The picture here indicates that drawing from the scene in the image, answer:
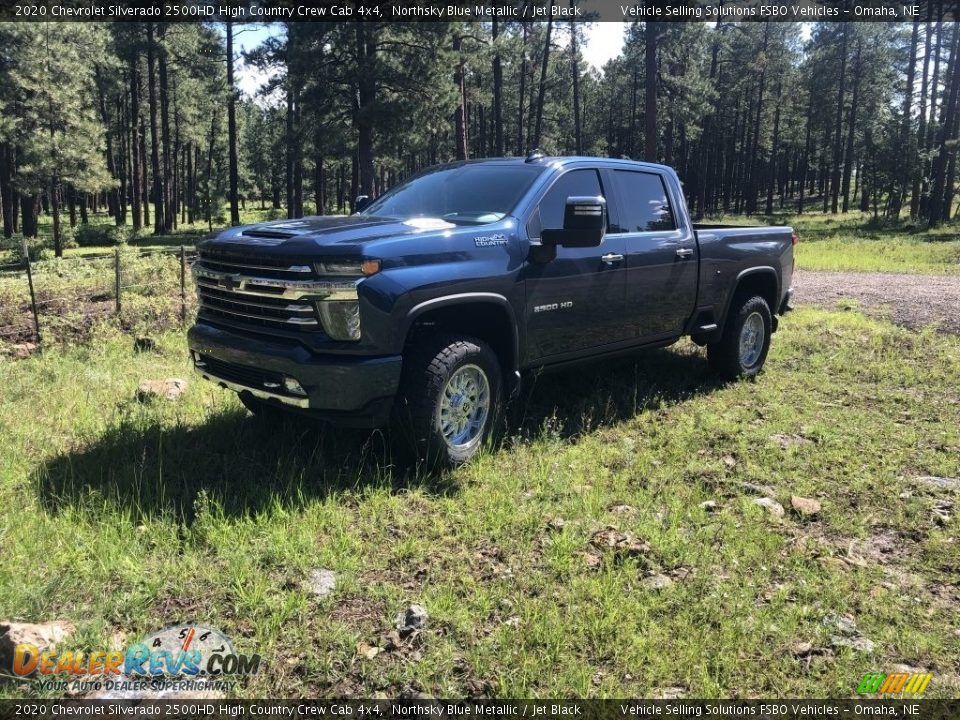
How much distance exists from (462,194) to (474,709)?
3.67 meters

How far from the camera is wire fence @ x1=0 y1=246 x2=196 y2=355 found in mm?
8094

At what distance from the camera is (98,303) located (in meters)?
9.45

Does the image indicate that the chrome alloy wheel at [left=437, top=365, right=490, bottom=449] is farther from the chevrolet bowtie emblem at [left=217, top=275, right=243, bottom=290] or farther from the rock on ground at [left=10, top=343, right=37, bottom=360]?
the rock on ground at [left=10, top=343, right=37, bottom=360]

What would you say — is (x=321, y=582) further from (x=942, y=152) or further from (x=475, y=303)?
(x=942, y=152)

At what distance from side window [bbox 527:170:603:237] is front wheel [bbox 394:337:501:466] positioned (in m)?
1.04

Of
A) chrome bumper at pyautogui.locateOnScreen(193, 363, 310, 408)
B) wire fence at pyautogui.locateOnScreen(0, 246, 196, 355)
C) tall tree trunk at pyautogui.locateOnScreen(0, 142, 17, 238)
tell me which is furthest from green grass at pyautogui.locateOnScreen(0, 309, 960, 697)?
tall tree trunk at pyautogui.locateOnScreen(0, 142, 17, 238)

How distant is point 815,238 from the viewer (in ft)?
94.1

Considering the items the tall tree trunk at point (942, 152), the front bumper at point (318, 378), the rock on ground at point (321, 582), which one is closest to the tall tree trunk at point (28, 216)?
the front bumper at point (318, 378)

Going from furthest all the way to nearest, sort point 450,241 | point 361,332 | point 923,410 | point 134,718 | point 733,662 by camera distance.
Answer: point 923,410
point 450,241
point 361,332
point 733,662
point 134,718

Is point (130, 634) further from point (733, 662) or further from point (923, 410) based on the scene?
point (923, 410)

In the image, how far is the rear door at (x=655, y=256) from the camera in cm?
555

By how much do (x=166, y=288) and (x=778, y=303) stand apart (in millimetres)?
8359

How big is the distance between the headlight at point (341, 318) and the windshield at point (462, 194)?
1.19 metres

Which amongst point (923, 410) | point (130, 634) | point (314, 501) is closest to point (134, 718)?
point (130, 634)
